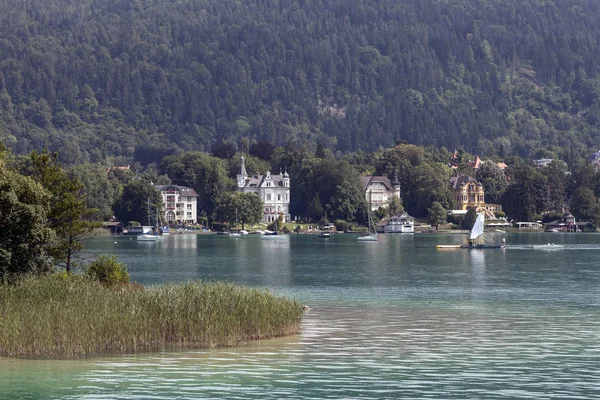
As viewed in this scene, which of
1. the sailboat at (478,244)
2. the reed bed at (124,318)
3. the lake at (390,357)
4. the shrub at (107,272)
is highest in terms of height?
the sailboat at (478,244)

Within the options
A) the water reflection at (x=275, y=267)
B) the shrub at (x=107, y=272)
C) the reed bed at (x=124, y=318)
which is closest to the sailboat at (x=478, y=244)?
the water reflection at (x=275, y=267)

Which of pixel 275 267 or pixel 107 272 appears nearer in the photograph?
pixel 107 272

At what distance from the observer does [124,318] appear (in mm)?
43125

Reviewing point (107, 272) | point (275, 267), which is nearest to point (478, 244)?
point (275, 267)

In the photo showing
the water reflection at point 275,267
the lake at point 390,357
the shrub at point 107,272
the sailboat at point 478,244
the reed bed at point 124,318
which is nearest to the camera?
the lake at point 390,357

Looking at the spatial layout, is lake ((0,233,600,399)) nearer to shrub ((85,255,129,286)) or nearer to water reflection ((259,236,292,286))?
water reflection ((259,236,292,286))

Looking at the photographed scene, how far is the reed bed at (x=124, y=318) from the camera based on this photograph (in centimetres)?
4147

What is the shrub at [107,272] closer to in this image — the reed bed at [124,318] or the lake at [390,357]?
the reed bed at [124,318]

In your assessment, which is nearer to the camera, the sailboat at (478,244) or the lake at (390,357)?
the lake at (390,357)

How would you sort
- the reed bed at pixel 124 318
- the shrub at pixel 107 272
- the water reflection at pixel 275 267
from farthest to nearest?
1. the water reflection at pixel 275 267
2. the shrub at pixel 107 272
3. the reed bed at pixel 124 318

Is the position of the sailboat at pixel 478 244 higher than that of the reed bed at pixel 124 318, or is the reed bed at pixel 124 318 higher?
the sailboat at pixel 478 244

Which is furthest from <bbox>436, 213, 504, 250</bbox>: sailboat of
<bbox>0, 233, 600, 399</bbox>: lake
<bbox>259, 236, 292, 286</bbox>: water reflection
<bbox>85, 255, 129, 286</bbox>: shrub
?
<bbox>85, 255, 129, 286</bbox>: shrub

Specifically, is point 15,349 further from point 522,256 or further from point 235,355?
point 522,256

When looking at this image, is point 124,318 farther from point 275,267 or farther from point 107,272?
point 275,267
